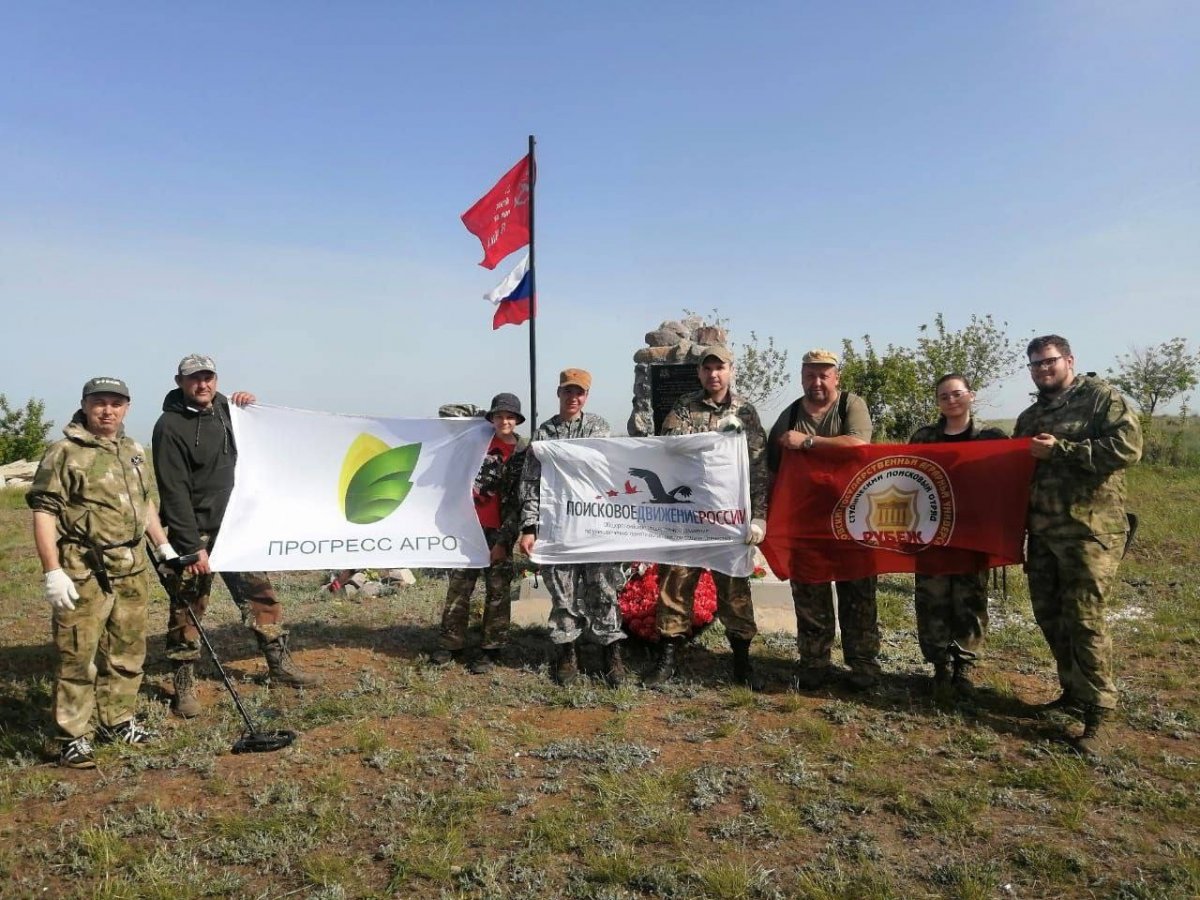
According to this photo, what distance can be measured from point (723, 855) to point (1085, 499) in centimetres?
301

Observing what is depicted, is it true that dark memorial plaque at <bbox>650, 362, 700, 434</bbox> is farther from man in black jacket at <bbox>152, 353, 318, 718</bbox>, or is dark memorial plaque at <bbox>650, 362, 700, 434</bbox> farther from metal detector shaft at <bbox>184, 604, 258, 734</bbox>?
metal detector shaft at <bbox>184, 604, 258, 734</bbox>

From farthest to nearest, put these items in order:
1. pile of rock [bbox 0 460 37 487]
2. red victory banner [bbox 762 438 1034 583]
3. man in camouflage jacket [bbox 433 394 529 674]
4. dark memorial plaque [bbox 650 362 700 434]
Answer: pile of rock [bbox 0 460 37 487] < dark memorial plaque [bbox 650 362 700 434] < man in camouflage jacket [bbox 433 394 529 674] < red victory banner [bbox 762 438 1034 583]

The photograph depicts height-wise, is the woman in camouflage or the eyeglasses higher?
the eyeglasses

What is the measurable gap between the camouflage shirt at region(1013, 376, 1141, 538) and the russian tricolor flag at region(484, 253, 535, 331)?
526 cm

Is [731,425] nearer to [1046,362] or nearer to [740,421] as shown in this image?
[740,421]

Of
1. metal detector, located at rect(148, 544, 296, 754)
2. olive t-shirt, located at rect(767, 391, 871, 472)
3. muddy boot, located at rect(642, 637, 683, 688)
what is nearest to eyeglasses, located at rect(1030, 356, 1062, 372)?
olive t-shirt, located at rect(767, 391, 871, 472)

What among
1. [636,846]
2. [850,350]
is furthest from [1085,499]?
[850,350]

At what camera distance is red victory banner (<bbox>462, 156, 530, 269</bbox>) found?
8.26 meters

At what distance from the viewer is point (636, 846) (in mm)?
3393

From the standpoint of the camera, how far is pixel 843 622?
5293 mm

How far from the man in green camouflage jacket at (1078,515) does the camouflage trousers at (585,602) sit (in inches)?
109

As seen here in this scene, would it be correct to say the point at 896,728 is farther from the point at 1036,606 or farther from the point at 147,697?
the point at 147,697

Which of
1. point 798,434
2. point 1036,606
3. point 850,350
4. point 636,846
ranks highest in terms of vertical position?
point 850,350

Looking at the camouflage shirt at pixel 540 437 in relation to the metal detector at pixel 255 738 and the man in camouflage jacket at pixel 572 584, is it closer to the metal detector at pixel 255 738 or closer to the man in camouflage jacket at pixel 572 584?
the man in camouflage jacket at pixel 572 584
